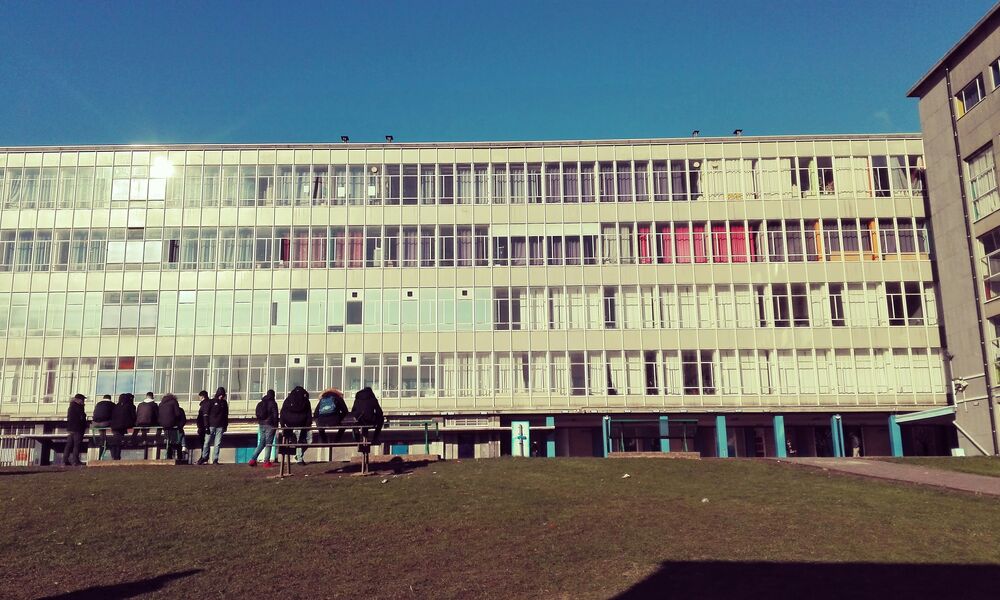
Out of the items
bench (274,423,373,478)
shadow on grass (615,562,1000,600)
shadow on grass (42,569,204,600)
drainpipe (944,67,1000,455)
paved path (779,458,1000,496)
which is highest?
drainpipe (944,67,1000,455)

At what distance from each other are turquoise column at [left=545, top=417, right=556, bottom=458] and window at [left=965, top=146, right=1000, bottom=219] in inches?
843

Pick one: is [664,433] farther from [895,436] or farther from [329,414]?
[329,414]

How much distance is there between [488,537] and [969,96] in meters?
36.2

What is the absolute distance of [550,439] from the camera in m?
49.1

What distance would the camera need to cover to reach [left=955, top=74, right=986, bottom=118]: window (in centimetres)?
4134

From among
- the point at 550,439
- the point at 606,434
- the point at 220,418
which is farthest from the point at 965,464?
the point at 550,439

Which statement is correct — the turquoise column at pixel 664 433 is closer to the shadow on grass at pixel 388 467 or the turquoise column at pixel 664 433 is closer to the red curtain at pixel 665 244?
the red curtain at pixel 665 244

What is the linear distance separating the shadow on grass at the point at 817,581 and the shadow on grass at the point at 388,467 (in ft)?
35.3

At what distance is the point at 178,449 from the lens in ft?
94.7

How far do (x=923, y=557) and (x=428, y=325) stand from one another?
36123 millimetres

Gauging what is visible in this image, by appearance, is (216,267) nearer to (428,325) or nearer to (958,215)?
(428,325)

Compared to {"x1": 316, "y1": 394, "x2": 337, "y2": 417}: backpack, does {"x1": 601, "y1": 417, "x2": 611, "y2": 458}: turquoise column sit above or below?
below

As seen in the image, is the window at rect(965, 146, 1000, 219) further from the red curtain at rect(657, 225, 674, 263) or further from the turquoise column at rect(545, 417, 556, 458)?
the turquoise column at rect(545, 417, 556, 458)

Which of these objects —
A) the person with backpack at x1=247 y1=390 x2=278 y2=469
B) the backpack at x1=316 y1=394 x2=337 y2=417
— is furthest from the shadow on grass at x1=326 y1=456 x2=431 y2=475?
the person with backpack at x1=247 y1=390 x2=278 y2=469
